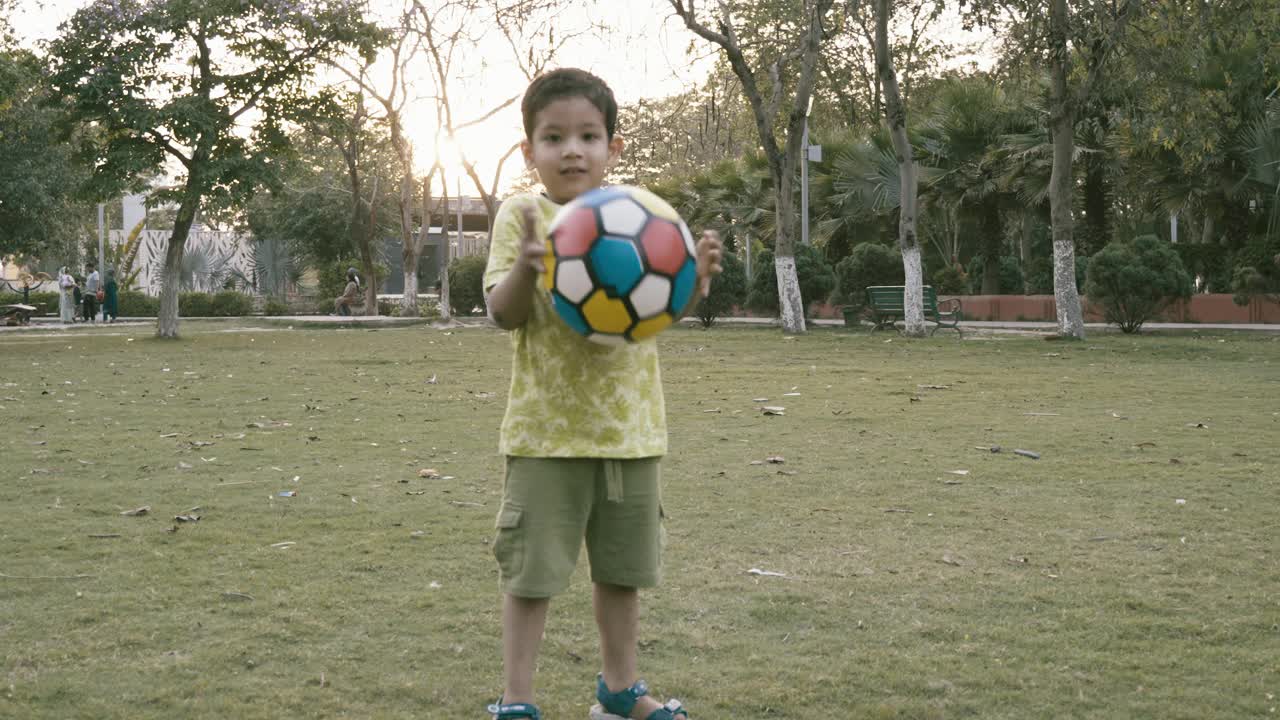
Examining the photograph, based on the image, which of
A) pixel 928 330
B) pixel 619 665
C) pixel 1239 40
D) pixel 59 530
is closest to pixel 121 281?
pixel 928 330

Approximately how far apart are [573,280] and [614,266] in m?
0.10

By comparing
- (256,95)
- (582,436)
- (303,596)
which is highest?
(256,95)

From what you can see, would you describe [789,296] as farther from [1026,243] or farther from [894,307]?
[1026,243]

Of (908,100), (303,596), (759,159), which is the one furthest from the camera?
(908,100)

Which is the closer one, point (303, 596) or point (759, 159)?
point (303, 596)

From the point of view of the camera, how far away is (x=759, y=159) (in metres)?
32.0

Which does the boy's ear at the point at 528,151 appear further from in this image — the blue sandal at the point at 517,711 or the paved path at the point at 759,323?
the paved path at the point at 759,323

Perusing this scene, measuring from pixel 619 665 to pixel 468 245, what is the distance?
65.3 m

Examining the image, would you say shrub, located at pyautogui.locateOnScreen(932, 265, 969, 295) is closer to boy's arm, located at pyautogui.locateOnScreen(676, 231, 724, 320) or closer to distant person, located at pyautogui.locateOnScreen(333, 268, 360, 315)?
distant person, located at pyautogui.locateOnScreen(333, 268, 360, 315)

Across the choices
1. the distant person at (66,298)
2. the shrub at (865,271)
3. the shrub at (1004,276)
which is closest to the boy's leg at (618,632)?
the shrub at (865,271)

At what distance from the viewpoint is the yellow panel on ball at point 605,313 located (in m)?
2.72

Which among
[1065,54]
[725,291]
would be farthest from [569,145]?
[725,291]

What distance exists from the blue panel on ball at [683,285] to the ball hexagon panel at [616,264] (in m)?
0.10

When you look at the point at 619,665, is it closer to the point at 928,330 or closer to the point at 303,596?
the point at 303,596
